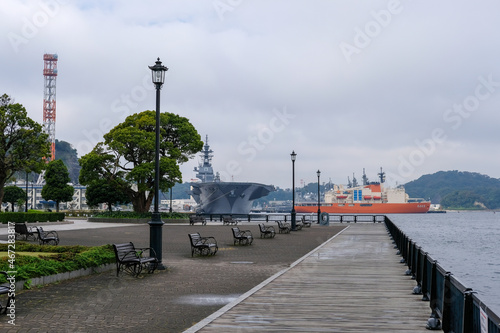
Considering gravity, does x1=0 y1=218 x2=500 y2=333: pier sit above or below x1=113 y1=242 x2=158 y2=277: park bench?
below

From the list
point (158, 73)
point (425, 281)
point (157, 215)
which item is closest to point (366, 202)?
point (157, 215)

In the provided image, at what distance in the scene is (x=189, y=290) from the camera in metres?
11.0

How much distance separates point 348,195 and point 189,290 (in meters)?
145

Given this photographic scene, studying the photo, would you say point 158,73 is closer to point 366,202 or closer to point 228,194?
point 228,194

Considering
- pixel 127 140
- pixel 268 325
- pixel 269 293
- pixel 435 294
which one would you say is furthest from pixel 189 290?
pixel 127 140

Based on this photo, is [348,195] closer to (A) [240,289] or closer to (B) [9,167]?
(B) [9,167]

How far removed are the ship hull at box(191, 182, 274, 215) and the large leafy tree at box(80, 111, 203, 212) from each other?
30428 mm

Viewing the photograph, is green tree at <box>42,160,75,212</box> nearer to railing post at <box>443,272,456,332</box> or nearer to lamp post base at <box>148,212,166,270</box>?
lamp post base at <box>148,212,166,270</box>

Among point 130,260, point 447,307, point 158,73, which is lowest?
point 130,260

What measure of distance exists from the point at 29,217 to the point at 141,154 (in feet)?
45.1

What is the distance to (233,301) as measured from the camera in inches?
370

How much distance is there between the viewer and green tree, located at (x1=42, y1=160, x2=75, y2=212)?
2657 inches

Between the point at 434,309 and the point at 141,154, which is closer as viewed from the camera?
the point at 434,309

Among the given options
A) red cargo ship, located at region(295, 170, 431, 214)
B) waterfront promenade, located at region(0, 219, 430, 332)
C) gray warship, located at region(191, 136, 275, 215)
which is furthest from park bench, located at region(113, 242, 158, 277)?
red cargo ship, located at region(295, 170, 431, 214)
